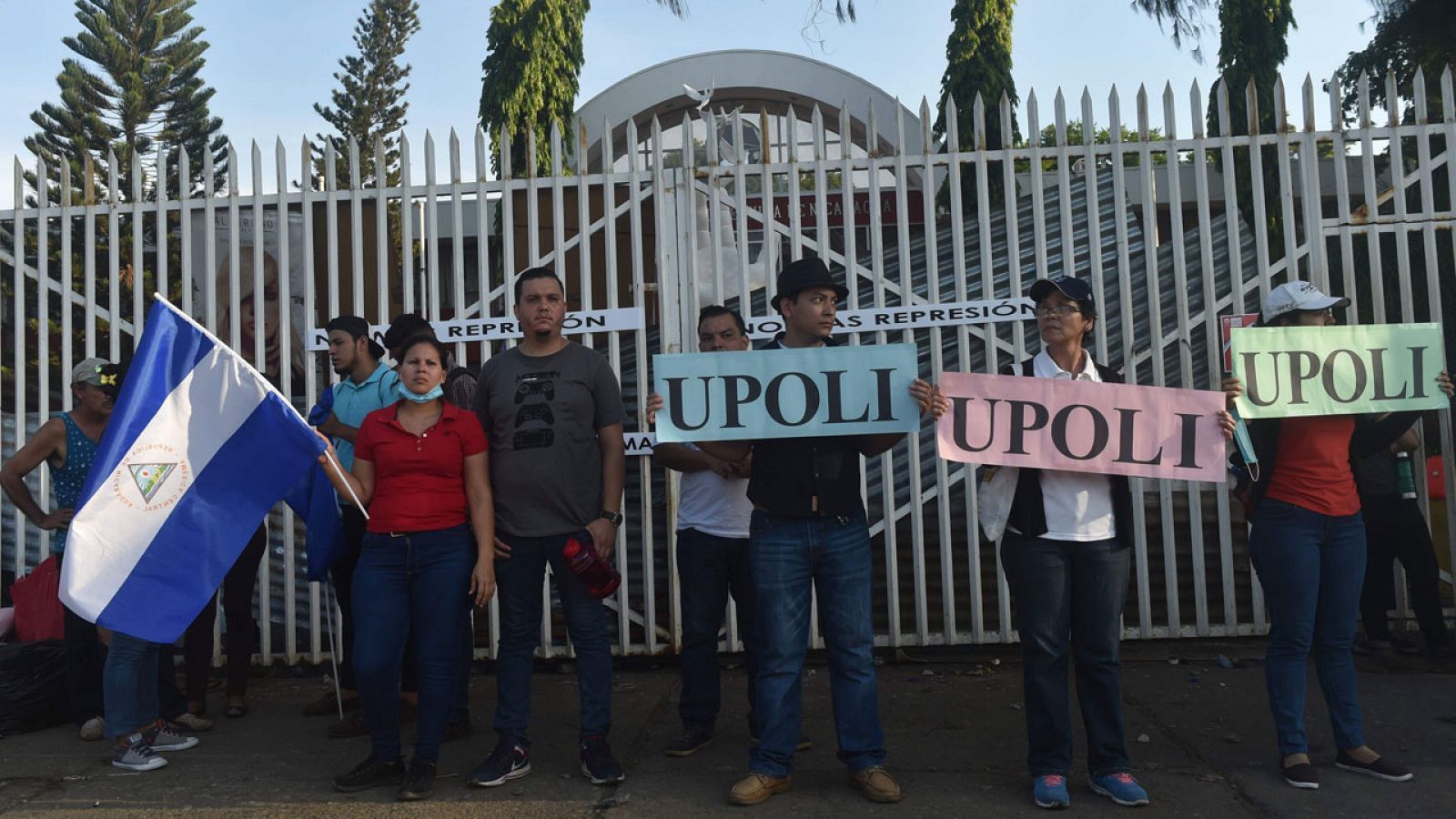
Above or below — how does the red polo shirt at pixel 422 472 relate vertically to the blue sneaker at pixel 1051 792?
above

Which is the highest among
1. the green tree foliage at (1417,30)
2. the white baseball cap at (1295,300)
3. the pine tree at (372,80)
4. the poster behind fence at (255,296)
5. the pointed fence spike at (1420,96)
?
the pine tree at (372,80)

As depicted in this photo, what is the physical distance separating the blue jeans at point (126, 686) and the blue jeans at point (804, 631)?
2.53 metres

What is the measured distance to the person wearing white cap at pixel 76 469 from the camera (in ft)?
17.4

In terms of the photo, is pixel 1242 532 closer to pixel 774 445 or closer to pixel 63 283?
pixel 774 445

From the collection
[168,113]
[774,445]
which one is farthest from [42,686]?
[168,113]

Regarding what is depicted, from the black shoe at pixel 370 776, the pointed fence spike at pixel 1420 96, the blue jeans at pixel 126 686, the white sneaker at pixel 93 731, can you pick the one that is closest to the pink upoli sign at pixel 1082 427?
the black shoe at pixel 370 776

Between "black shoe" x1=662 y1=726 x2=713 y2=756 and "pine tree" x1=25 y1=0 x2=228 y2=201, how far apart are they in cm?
2845

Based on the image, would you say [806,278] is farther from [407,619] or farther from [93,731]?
[93,731]

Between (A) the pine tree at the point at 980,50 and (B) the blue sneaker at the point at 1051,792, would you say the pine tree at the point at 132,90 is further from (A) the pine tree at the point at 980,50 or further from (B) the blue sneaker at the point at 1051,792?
(B) the blue sneaker at the point at 1051,792

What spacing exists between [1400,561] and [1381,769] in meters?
2.09

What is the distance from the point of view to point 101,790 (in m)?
4.45

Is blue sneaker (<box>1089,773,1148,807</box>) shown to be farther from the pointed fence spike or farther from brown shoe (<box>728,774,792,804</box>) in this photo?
the pointed fence spike

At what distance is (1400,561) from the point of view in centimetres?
591

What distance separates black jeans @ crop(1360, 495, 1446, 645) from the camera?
5.81 m
